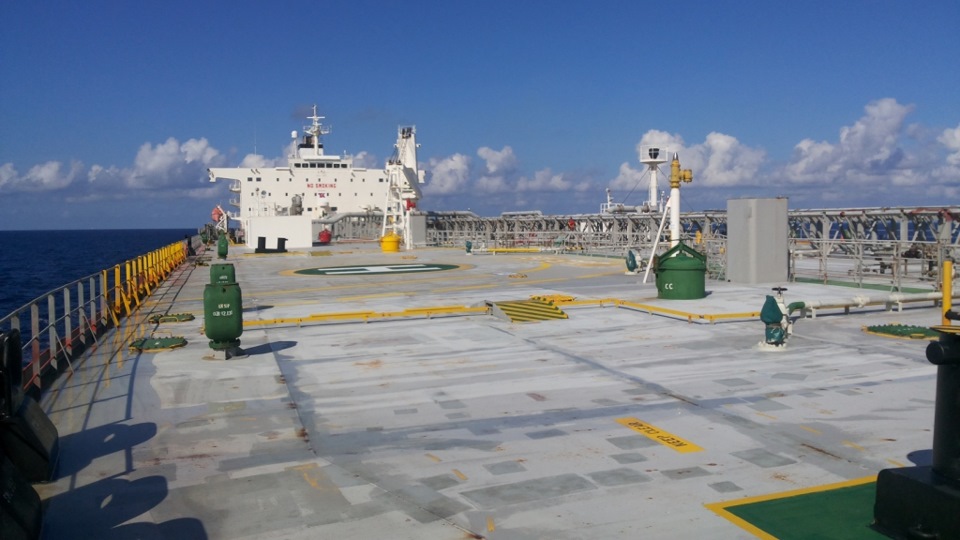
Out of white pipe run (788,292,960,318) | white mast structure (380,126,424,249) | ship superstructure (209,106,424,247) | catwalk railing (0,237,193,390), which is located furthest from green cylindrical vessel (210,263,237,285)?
ship superstructure (209,106,424,247)

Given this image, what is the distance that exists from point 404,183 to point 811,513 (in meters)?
48.8

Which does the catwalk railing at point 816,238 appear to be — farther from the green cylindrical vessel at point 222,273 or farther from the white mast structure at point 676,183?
the green cylindrical vessel at point 222,273

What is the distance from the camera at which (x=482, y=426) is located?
325 inches

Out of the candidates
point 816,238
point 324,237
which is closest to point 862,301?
point 816,238

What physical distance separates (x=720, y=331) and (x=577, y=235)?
111ft

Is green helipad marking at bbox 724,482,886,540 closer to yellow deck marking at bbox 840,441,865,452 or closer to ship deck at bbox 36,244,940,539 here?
ship deck at bbox 36,244,940,539

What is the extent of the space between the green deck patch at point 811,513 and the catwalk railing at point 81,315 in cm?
680

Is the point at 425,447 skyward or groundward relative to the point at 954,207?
groundward

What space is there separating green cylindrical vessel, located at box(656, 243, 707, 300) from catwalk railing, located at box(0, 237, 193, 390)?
12.3 m

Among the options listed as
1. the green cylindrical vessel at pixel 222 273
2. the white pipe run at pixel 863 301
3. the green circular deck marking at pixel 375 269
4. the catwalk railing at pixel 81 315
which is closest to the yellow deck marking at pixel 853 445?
the white pipe run at pixel 863 301

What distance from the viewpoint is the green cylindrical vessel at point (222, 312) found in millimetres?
11750

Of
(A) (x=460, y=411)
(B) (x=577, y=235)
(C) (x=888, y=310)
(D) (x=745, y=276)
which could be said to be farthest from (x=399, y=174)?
(A) (x=460, y=411)

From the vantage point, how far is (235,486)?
650 centimetres

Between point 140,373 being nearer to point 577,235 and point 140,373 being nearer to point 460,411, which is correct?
point 460,411
